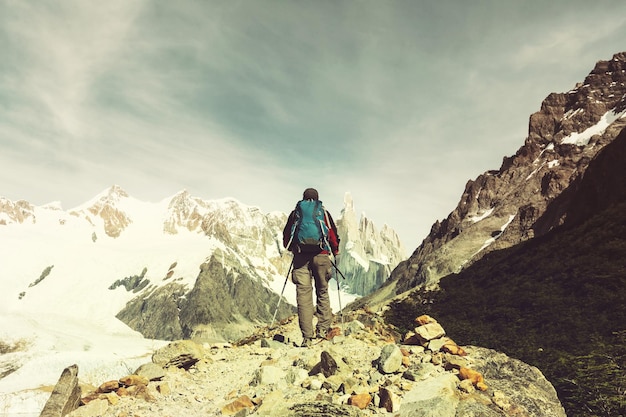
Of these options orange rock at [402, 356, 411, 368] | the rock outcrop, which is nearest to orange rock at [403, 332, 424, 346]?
orange rock at [402, 356, 411, 368]

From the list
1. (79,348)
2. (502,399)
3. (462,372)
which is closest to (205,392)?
(462,372)

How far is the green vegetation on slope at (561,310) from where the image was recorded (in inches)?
518

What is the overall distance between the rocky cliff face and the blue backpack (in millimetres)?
89472

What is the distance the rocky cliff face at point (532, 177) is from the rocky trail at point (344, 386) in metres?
90.7

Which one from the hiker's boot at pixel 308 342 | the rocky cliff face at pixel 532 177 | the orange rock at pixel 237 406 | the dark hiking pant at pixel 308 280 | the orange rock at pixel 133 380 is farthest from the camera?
the rocky cliff face at pixel 532 177

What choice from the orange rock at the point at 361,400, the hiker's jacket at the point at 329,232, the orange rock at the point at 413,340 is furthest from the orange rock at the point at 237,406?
the hiker's jacket at the point at 329,232

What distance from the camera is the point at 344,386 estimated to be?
7.94 m

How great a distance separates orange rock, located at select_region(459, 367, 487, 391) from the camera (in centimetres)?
767

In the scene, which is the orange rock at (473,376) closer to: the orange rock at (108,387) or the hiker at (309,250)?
the hiker at (309,250)

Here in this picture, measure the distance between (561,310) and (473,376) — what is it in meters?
19.5

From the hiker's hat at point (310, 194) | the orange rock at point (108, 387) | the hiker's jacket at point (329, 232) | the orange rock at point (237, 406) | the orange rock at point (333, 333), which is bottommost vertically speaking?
the orange rock at point (237, 406)

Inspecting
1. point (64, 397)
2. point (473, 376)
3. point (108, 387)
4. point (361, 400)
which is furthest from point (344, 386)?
point (64, 397)

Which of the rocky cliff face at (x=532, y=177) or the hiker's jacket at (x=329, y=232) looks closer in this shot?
the hiker's jacket at (x=329, y=232)

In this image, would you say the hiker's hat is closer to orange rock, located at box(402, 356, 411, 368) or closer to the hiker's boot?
the hiker's boot
